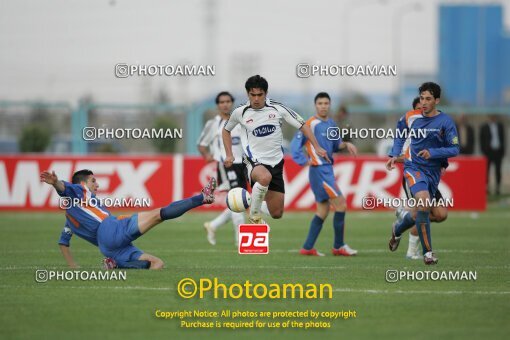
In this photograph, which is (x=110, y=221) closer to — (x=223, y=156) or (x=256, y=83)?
(x=256, y=83)

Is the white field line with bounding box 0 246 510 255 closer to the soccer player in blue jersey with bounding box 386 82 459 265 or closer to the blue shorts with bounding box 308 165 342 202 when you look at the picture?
the blue shorts with bounding box 308 165 342 202

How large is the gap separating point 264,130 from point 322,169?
2.10m

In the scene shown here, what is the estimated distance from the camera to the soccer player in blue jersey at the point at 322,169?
579 inches

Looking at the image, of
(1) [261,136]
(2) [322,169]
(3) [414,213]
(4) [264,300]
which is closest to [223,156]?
(2) [322,169]

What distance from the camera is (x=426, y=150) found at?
1252 cm

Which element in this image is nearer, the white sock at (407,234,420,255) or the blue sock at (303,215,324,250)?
the white sock at (407,234,420,255)

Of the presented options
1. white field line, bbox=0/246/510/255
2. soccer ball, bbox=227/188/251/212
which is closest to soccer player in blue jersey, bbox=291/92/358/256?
white field line, bbox=0/246/510/255

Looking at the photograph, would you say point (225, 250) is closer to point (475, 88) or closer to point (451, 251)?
point (451, 251)

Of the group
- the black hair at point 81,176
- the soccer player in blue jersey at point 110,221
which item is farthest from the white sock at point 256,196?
the black hair at point 81,176

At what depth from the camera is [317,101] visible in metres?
14.8

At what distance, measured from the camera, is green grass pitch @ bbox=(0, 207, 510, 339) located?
8.46 m

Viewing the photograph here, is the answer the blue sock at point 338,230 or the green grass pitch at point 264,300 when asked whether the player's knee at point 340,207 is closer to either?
the blue sock at point 338,230

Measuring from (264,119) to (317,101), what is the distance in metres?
2.11

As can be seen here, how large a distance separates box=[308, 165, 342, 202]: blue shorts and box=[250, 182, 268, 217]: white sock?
2.15m
